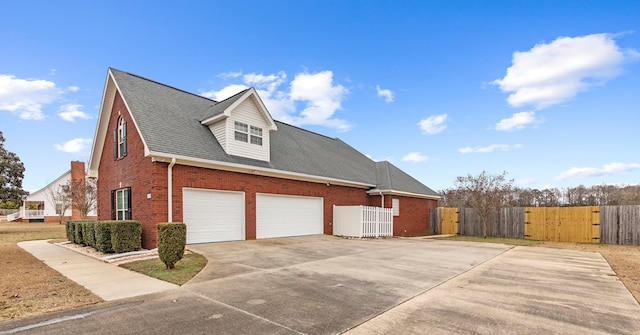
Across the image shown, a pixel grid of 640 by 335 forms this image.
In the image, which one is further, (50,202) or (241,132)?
(50,202)

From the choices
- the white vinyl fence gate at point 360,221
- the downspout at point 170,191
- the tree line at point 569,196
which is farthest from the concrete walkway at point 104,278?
the tree line at point 569,196

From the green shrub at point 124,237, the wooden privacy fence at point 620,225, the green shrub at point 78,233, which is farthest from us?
the wooden privacy fence at point 620,225

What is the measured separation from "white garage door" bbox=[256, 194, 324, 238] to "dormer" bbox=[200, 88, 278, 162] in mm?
2181

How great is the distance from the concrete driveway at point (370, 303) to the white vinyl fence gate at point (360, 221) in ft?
27.2

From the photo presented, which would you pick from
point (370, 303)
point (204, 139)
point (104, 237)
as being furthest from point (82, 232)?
point (370, 303)

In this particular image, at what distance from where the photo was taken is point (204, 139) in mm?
13844

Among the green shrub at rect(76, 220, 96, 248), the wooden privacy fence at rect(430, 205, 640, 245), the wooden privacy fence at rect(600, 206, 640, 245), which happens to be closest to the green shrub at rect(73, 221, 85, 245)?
the green shrub at rect(76, 220, 96, 248)

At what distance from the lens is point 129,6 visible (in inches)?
528

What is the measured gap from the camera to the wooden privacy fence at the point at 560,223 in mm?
16953

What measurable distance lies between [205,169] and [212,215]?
1898 millimetres

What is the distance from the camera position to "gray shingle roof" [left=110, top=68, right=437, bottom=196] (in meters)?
12.4

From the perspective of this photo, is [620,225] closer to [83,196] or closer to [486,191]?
[486,191]

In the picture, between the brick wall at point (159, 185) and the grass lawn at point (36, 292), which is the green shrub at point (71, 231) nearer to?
the brick wall at point (159, 185)

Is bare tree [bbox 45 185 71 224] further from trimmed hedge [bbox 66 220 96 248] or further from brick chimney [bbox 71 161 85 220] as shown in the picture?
trimmed hedge [bbox 66 220 96 248]
